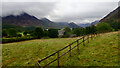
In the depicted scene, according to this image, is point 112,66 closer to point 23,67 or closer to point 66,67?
point 66,67

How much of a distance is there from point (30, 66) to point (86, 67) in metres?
4.86

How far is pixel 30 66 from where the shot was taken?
22.2 feet

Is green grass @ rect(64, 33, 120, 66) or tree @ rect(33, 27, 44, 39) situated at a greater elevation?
tree @ rect(33, 27, 44, 39)

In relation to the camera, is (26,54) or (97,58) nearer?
(97,58)

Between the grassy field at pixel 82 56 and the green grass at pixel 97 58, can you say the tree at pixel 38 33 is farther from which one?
the green grass at pixel 97 58

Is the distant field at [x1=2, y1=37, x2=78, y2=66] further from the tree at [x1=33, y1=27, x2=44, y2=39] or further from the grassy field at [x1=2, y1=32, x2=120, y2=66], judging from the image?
the tree at [x1=33, y1=27, x2=44, y2=39]

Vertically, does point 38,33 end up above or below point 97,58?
above

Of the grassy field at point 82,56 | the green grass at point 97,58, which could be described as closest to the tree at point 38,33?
the grassy field at point 82,56

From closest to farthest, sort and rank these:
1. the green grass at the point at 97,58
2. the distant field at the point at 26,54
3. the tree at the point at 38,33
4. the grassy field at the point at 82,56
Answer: the green grass at the point at 97,58 → the grassy field at the point at 82,56 → the distant field at the point at 26,54 → the tree at the point at 38,33

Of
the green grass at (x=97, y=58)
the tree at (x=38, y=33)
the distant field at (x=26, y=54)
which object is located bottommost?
the distant field at (x=26, y=54)

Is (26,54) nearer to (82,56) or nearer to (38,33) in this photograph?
(82,56)

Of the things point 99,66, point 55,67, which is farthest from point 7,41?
point 99,66

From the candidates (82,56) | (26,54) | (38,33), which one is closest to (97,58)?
(82,56)

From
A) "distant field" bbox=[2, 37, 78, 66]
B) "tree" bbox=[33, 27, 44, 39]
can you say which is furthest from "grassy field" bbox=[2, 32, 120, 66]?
"tree" bbox=[33, 27, 44, 39]
